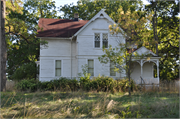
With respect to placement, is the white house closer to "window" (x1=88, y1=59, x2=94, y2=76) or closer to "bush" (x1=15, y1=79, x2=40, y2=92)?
"window" (x1=88, y1=59, x2=94, y2=76)

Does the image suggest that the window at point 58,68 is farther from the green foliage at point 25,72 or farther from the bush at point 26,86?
the green foliage at point 25,72

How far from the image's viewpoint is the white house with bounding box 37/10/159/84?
2016cm

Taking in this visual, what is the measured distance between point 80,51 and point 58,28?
4.92 metres

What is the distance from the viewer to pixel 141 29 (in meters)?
14.1

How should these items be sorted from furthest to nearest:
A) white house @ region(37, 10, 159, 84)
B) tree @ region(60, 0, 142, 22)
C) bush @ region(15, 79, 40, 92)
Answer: tree @ region(60, 0, 142, 22) → white house @ region(37, 10, 159, 84) → bush @ region(15, 79, 40, 92)

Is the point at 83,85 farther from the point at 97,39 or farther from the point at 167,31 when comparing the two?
the point at 167,31

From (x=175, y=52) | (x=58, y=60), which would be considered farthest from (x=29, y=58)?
(x=175, y=52)

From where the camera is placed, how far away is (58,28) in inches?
901

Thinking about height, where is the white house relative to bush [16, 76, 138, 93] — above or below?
above

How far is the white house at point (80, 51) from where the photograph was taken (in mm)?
20156

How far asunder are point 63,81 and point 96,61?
4583 millimetres

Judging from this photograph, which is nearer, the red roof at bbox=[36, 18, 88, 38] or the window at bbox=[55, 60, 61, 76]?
the window at bbox=[55, 60, 61, 76]

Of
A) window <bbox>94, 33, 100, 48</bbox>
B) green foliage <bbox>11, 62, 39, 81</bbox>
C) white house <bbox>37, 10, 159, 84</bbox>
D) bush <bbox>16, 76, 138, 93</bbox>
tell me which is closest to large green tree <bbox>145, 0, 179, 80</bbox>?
white house <bbox>37, 10, 159, 84</bbox>

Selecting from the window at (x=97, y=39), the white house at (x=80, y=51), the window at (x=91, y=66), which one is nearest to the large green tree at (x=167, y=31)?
the white house at (x=80, y=51)
